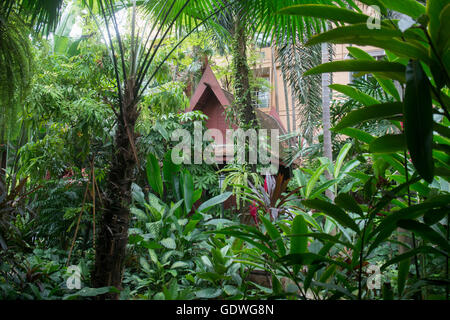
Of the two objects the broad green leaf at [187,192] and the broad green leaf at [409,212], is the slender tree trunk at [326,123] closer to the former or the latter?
the broad green leaf at [187,192]

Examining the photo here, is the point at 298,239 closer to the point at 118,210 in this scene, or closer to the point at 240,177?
the point at 118,210

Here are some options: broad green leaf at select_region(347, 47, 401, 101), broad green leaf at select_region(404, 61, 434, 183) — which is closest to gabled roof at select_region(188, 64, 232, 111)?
broad green leaf at select_region(347, 47, 401, 101)

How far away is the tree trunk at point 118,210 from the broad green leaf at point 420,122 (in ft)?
3.64

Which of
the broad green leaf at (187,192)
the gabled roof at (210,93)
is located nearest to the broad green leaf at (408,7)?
the broad green leaf at (187,192)

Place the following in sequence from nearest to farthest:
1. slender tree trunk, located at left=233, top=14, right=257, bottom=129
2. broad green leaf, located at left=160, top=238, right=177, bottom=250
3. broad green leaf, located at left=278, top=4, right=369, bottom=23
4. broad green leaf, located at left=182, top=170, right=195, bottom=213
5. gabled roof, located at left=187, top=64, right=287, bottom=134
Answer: broad green leaf, located at left=278, top=4, right=369, bottom=23
broad green leaf, located at left=160, top=238, right=177, bottom=250
broad green leaf, located at left=182, top=170, right=195, bottom=213
slender tree trunk, located at left=233, top=14, right=257, bottom=129
gabled roof, located at left=187, top=64, right=287, bottom=134

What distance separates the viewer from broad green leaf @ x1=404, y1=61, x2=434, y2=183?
1.73 ft

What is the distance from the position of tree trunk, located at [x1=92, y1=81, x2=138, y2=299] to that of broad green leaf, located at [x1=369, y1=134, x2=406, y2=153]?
0.99 meters

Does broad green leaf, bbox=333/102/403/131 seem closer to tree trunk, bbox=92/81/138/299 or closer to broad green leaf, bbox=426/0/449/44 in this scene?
broad green leaf, bbox=426/0/449/44

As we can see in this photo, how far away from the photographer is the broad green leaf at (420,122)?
53 centimetres

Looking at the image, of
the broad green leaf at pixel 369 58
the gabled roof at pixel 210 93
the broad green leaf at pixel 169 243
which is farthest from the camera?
the gabled roof at pixel 210 93

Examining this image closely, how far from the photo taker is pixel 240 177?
8.46 ft

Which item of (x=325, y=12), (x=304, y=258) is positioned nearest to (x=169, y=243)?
(x=304, y=258)

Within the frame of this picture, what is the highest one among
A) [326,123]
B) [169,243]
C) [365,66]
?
[326,123]

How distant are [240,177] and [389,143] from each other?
1.87 metres
